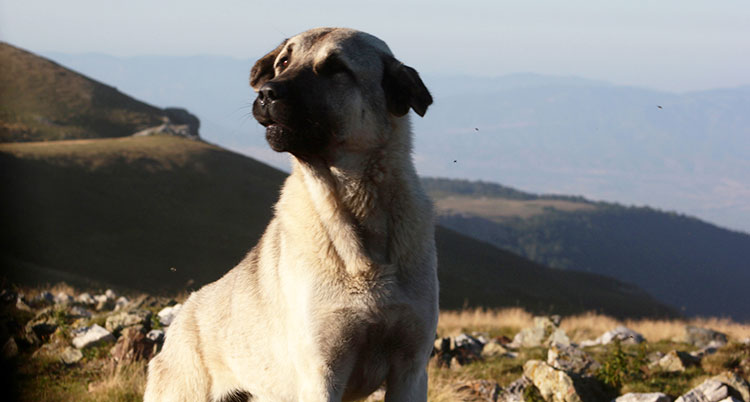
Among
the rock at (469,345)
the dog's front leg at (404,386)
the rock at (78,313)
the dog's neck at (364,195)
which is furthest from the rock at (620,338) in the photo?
the dog's neck at (364,195)

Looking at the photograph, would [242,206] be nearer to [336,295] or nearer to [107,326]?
[107,326]

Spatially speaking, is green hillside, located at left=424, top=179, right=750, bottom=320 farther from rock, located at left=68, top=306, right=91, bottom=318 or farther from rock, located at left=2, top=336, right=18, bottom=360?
rock, located at left=2, top=336, right=18, bottom=360

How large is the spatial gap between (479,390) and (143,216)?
47037 millimetres

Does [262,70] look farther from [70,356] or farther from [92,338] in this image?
[92,338]

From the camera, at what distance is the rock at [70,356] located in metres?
8.73

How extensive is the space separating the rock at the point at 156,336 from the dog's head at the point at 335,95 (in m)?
5.67

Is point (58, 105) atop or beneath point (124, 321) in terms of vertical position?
beneath

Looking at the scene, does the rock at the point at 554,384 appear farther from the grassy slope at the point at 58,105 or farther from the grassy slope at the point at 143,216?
the grassy slope at the point at 58,105

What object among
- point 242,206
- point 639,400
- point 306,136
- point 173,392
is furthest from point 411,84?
point 242,206

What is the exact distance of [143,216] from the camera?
168 ft

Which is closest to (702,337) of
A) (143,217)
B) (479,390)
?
(479,390)

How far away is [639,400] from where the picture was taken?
24.6 ft

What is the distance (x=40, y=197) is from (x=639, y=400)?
46.8m

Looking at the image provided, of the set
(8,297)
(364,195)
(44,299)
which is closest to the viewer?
(364,195)
